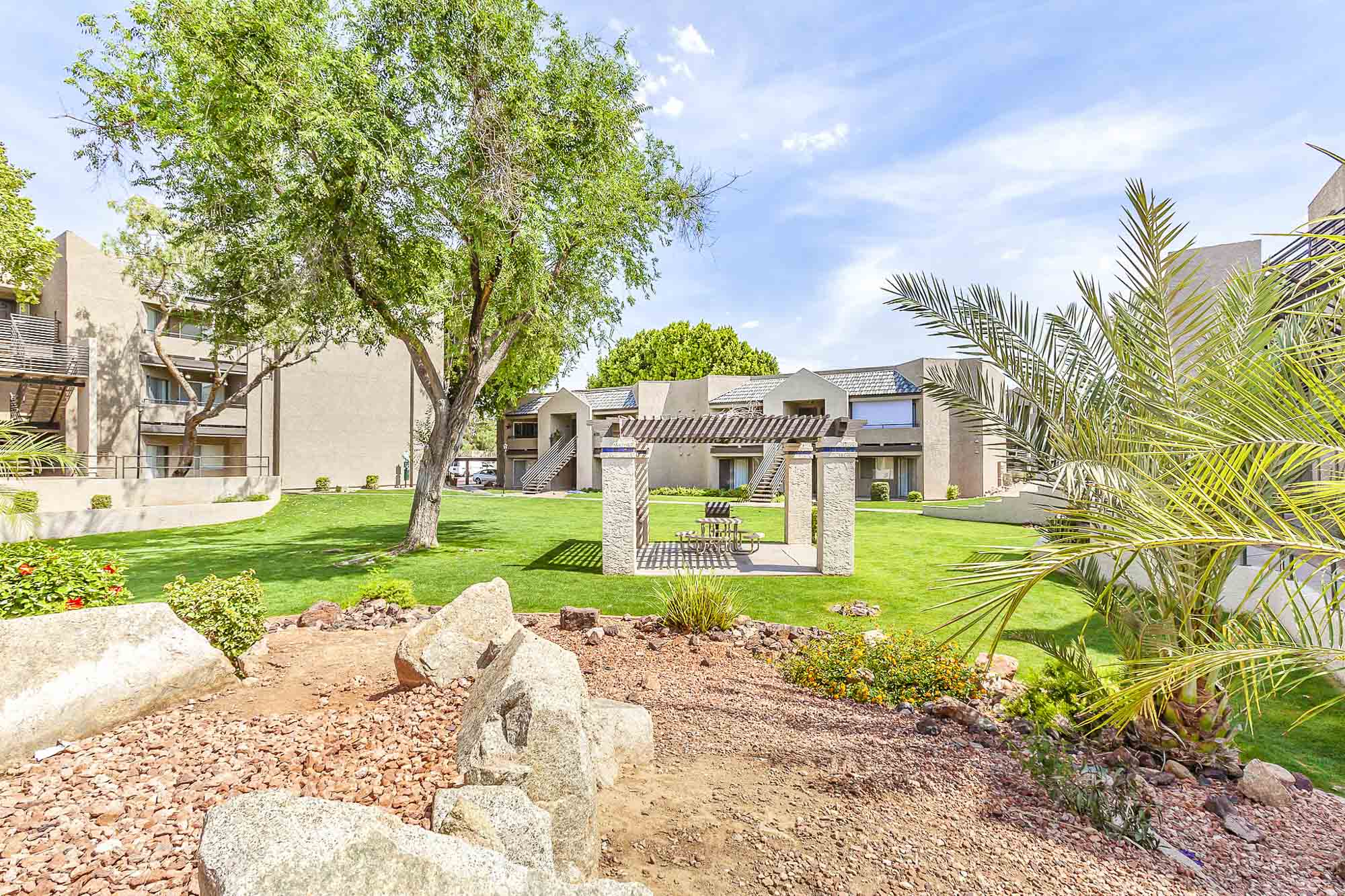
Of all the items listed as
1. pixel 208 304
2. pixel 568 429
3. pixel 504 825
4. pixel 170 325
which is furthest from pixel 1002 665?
pixel 170 325

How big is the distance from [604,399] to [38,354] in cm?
2551

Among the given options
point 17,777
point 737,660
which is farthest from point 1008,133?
point 17,777

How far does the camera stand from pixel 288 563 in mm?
12977

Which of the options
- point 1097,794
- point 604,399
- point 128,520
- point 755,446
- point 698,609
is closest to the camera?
point 1097,794

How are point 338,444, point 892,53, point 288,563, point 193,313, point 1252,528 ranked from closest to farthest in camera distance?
1. point 1252,528
2. point 892,53
3. point 288,563
4. point 193,313
5. point 338,444

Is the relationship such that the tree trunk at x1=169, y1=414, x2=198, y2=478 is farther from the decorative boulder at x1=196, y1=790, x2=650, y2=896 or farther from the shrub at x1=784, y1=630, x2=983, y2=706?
the decorative boulder at x1=196, y1=790, x2=650, y2=896

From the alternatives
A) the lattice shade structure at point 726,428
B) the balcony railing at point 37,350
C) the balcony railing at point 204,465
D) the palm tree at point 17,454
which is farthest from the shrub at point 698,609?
the balcony railing at point 37,350

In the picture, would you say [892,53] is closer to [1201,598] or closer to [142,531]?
[1201,598]

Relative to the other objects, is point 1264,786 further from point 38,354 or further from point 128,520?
point 38,354

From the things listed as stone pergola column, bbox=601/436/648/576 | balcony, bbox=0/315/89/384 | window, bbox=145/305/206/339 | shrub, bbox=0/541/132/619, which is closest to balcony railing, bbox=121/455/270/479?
balcony, bbox=0/315/89/384

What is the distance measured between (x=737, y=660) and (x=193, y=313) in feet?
59.9

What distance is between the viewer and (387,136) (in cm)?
1057

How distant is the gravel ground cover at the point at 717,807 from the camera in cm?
302

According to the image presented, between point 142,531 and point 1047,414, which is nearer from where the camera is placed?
point 1047,414
